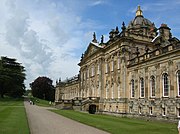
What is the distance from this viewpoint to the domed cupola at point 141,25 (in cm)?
4272

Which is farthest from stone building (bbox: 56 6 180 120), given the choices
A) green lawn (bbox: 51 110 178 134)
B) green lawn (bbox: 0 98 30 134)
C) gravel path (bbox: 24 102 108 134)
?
green lawn (bbox: 0 98 30 134)

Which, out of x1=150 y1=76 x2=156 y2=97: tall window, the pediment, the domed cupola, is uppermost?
the domed cupola

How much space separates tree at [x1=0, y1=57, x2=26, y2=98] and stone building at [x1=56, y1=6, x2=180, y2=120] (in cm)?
3344

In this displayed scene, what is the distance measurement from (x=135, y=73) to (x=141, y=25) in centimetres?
1683

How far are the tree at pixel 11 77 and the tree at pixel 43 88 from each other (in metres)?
16.0

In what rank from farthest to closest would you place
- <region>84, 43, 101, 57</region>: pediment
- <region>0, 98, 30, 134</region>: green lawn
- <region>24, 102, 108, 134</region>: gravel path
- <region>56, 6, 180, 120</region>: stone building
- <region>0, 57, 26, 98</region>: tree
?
1. <region>0, 57, 26, 98</region>: tree
2. <region>84, 43, 101, 57</region>: pediment
3. <region>56, 6, 180, 120</region>: stone building
4. <region>24, 102, 108, 134</region>: gravel path
5. <region>0, 98, 30, 134</region>: green lawn

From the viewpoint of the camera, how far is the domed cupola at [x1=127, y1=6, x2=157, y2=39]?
140 ft

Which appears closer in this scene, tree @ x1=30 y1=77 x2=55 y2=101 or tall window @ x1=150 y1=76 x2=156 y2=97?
tall window @ x1=150 y1=76 x2=156 y2=97

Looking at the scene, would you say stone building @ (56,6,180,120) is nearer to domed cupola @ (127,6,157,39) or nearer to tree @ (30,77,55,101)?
domed cupola @ (127,6,157,39)

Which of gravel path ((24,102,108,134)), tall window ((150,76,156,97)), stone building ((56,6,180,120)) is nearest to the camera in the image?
gravel path ((24,102,108,134))

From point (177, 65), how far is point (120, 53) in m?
13.2

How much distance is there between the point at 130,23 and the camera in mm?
47969

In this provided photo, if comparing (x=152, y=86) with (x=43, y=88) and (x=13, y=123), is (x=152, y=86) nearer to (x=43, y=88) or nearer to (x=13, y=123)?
(x=13, y=123)

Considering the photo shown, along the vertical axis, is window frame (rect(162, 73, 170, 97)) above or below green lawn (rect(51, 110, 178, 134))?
above
